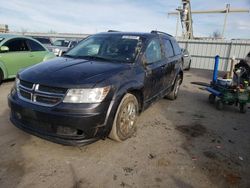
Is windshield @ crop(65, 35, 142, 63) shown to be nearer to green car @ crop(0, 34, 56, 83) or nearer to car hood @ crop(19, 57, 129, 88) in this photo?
A: car hood @ crop(19, 57, 129, 88)

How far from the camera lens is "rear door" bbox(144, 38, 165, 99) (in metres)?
4.24

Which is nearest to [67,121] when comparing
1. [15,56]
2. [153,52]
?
[153,52]

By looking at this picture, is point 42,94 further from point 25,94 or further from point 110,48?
point 110,48

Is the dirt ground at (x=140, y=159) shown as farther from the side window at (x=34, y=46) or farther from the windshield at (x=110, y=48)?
the side window at (x=34, y=46)

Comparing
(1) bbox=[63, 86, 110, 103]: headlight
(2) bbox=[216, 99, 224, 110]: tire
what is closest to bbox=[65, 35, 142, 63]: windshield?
(1) bbox=[63, 86, 110, 103]: headlight

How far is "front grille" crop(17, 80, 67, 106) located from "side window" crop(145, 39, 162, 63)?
1940 millimetres

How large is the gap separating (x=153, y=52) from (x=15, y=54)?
197 inches

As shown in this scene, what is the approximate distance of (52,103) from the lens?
299 centimetres

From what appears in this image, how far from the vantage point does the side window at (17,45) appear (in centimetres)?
735

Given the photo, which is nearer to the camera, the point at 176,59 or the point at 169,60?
the point at 169,60

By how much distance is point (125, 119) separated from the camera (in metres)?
3.70

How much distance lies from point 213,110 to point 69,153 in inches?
171

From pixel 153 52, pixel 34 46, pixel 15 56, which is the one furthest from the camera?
pixel 34 46

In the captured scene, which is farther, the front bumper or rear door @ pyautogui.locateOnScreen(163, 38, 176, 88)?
rear door @ pyautogui.locateOnScreen(163, 38, 176, 88)
